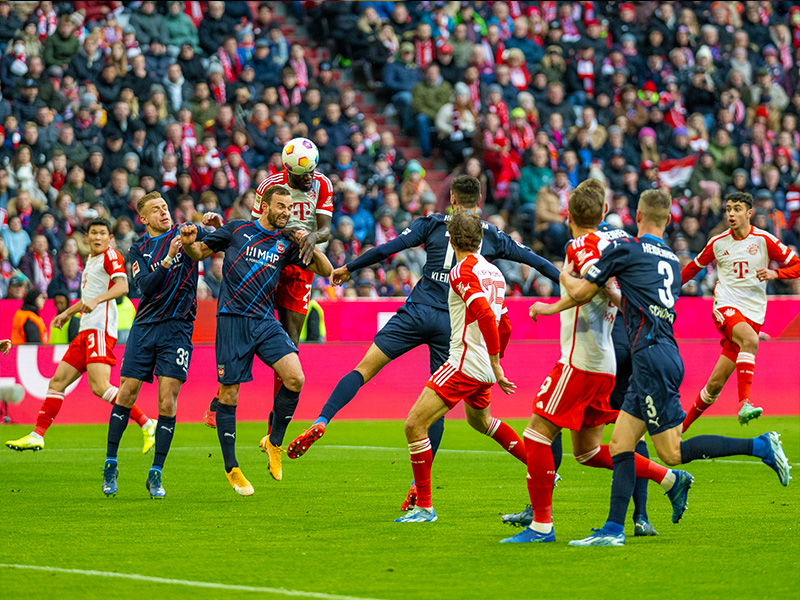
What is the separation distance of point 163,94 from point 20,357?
19.9 ft

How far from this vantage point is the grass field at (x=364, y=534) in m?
5.80

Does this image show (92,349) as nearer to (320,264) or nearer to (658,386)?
(320,264)

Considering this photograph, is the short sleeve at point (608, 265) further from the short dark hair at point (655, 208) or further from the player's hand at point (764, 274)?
the player's hand at point (764, 274)

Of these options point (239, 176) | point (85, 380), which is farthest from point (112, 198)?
point (85, 380)

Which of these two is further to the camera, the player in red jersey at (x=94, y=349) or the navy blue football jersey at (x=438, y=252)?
the player in red jersey at (x=94, y=349)

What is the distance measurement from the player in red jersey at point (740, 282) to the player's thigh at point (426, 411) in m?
5.44

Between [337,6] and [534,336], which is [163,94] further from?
[534,336]

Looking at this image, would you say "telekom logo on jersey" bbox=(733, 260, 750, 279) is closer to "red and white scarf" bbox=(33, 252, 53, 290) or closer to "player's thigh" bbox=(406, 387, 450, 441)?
"player's thigh" bbox=(406, 387, 450, 441)

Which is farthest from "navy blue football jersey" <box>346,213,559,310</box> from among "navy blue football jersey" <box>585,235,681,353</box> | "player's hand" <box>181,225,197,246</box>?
"navy blue football jersey" <box>585,235,681,353</box>

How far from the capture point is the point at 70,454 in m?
12.1

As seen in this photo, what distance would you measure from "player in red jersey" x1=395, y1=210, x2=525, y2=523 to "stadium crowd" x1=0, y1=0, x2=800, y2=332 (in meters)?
9.85

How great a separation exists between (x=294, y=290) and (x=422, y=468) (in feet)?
8.65

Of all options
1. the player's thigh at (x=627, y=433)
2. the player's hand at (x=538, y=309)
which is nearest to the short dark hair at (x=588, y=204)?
the player's hand at (x=538, y=309)

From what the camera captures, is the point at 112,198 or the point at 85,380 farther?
the point at 112,198
